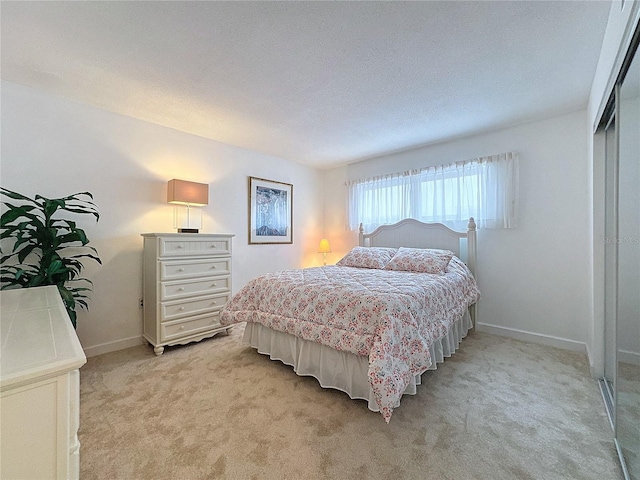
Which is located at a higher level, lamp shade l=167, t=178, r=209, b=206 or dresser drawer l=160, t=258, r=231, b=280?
lamp shade l=167, t=178, r=209, b=206

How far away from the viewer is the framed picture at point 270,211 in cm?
404

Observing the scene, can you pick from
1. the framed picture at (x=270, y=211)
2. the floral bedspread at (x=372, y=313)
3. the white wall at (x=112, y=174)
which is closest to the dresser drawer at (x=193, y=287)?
the floral bedspread at (x=372, y=313)

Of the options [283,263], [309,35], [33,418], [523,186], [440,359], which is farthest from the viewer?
[283,263]

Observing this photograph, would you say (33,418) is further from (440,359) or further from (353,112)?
(353,112)

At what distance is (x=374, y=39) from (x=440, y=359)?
2.42 meters

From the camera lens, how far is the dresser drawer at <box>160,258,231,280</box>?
2.72m

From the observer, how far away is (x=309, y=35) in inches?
68.5

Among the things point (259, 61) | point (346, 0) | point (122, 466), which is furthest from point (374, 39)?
point (122, 466)

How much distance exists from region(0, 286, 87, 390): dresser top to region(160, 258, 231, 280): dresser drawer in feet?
4.78

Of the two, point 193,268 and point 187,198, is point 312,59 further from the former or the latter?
point 193,268

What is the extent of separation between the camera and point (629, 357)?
132 centimetres

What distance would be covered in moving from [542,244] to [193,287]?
375 centimetres

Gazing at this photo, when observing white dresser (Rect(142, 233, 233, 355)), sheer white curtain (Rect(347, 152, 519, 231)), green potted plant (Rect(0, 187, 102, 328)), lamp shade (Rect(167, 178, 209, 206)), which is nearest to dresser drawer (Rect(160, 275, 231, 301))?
white dresser (Rect(142, 233, 233, 355))

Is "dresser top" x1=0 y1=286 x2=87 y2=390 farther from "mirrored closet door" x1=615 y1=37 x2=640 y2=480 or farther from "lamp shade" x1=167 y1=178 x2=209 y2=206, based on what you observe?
"mirrored closet door" x1=615 y1=37 x2=640 y2=480
